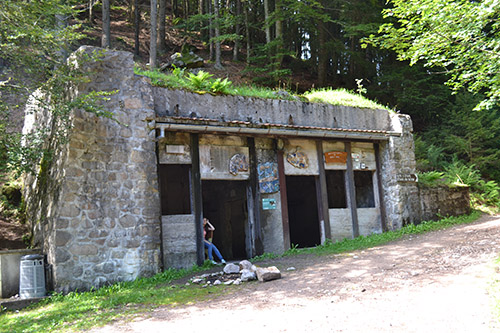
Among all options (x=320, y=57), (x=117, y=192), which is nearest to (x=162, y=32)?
(x=320, y=57)

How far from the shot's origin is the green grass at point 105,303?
18.6ft

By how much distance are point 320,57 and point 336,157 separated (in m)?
9.74

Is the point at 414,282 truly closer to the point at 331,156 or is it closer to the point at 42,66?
the point at 331,156

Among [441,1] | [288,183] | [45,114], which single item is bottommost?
[288,183]

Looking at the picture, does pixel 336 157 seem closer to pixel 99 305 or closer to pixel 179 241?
pixel 179 241

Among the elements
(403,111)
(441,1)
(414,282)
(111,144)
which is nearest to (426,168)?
(403,111)

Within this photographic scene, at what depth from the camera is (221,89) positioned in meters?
10.3

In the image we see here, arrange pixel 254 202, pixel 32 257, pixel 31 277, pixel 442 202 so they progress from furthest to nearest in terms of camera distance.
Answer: pixel 442 202 < pixel 254 202 < pixel 32 257 < pixel 31 277

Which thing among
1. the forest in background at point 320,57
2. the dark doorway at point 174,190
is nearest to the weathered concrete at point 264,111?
the forest in background at point 320,57

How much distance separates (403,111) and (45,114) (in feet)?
53.7

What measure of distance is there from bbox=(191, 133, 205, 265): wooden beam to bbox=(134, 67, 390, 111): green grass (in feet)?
4.40

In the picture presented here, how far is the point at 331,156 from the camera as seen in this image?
38.5 feet

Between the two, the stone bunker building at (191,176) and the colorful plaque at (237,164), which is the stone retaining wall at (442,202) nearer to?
the stone bunker building at (191,176)

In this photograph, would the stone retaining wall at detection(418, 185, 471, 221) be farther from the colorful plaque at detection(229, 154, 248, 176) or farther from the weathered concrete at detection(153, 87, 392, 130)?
the colorful plaque at detection(229, 154, 248, 176)
